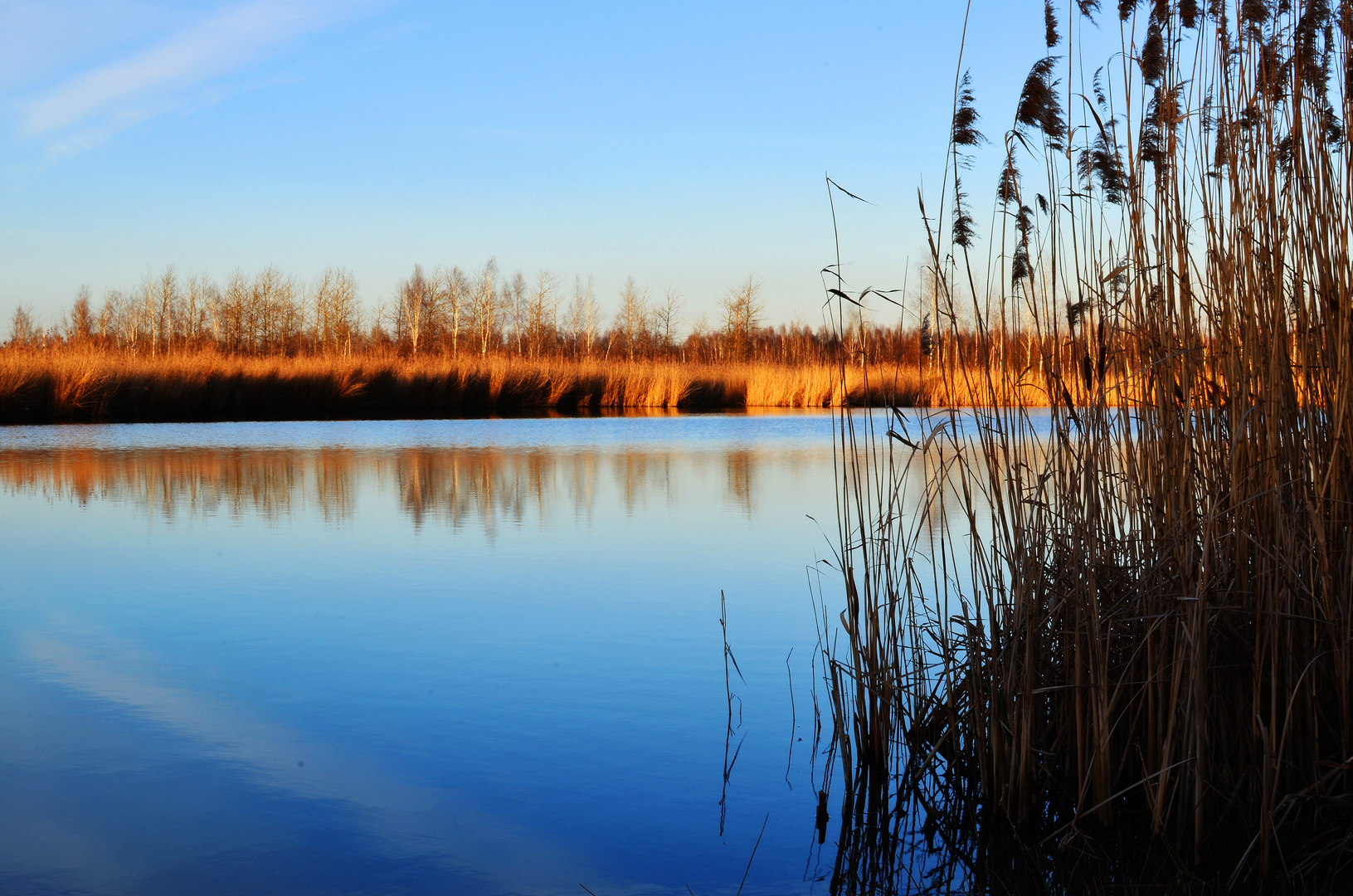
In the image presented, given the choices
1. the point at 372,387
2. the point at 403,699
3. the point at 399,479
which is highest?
the point at 372,387

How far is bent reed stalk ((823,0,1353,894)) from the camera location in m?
1.61

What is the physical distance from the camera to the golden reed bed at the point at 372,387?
12922 mm

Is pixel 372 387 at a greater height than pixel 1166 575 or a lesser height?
greater

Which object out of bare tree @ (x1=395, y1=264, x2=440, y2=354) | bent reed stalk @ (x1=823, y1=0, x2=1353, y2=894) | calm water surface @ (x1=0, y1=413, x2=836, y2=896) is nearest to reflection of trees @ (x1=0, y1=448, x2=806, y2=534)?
calm water surface @ (x1=0, y1=413, x2=836, y2=896)

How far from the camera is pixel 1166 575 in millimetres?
1839

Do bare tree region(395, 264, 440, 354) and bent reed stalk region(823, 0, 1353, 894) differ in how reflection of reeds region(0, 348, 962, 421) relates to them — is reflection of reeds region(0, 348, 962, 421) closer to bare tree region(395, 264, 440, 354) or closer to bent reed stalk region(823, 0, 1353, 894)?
bent reed stalk region(823, 0, 1353, 894)

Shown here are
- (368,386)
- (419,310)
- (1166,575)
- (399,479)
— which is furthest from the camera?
(419,310)

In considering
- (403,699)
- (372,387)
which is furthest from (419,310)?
(403,699)

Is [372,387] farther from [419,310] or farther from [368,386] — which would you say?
[419,310]

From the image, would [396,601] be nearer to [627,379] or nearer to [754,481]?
[754,481]

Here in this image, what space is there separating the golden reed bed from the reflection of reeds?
2cm

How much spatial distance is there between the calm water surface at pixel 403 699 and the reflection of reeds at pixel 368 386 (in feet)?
25.2

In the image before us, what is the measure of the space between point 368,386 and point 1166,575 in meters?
14.9

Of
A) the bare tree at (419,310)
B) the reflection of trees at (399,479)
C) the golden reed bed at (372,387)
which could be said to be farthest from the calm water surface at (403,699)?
the bare tree at (419,310)
